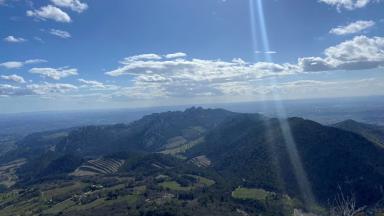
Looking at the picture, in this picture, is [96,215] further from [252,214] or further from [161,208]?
[252,214]

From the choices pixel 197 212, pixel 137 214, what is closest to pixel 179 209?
pixel 197 212

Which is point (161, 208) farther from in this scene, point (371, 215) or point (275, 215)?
point (371, 215)

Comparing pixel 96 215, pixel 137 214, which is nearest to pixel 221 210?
pixel 137 214

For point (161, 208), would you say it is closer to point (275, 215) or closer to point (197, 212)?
point (197, 212)

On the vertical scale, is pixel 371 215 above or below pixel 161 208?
below

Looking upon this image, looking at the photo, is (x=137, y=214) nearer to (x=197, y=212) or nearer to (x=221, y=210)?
(x=197, y=212)

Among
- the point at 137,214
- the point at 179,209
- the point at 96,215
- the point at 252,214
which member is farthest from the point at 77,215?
the point at 252,214
